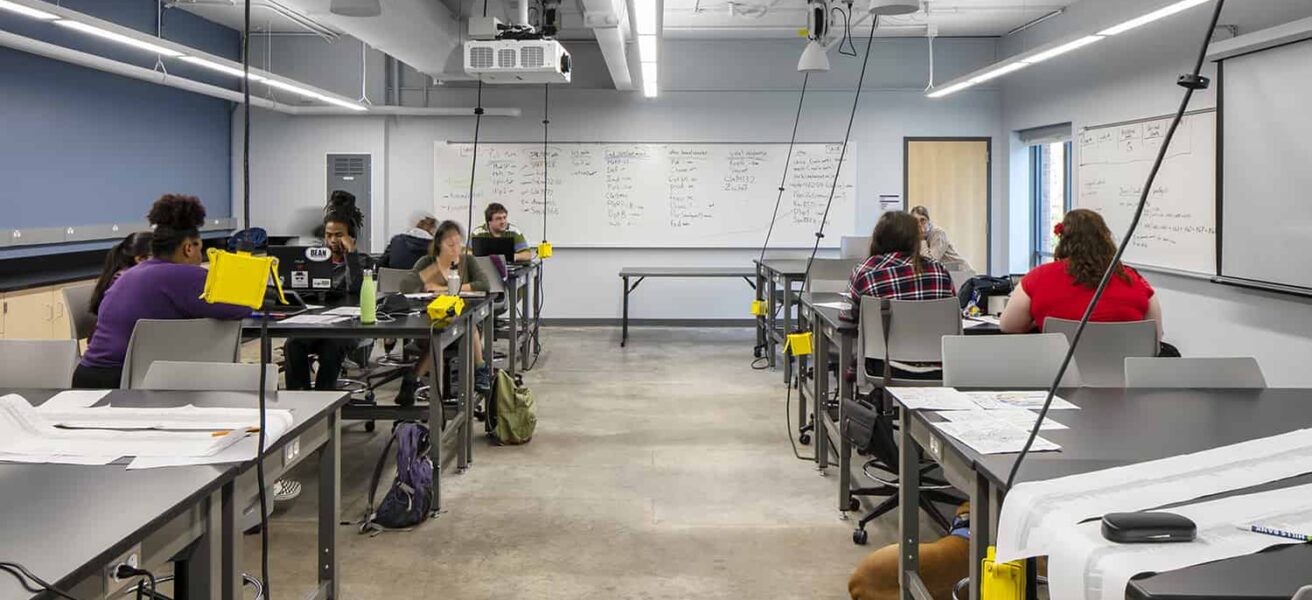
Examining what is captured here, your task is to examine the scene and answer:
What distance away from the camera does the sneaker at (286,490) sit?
3.34m

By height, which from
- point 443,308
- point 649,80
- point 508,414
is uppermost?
point 649,80

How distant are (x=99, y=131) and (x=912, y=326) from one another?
6.07 metres

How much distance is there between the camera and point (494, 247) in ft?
19.6

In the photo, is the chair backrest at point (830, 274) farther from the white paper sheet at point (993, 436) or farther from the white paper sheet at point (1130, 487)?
the white paper sheet at point (1130, 487)

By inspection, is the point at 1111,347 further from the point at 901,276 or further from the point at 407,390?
the point at 407,390

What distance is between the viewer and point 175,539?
1.46 m

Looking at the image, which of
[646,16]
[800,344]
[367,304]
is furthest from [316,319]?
[646,16]

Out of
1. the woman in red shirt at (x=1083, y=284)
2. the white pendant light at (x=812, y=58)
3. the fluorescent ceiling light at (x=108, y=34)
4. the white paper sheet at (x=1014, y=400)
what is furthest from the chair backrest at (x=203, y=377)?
the white pendant light at (x=812, y=58)

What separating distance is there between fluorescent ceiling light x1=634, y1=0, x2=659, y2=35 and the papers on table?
2362 mm

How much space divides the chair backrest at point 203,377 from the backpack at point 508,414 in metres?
2.13

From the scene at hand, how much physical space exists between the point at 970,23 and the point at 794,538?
6.29 meters

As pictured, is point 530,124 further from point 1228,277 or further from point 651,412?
point 1228,277

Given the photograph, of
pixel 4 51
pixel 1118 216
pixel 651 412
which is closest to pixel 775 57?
pixel 1118 216

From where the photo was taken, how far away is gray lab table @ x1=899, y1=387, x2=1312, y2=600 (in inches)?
63.8
